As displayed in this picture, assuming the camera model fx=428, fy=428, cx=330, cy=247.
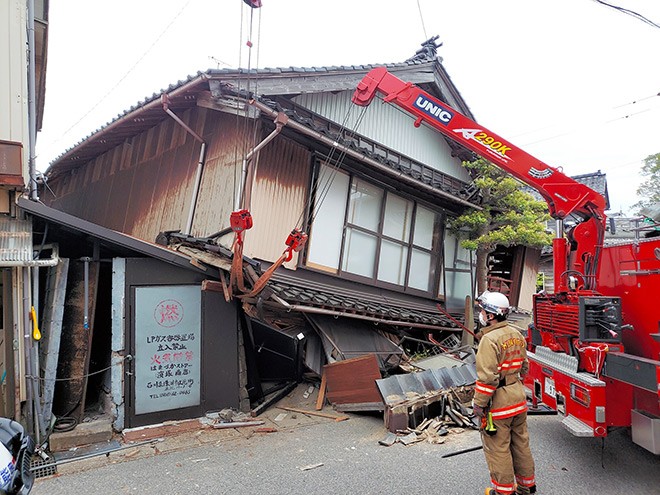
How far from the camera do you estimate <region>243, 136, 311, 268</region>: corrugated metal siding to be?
781cm

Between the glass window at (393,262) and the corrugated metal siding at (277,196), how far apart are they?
235 centimetres

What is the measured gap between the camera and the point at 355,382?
23.5 feet

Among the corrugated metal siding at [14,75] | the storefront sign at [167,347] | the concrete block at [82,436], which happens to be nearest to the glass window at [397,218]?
the storefront sign at [167,347]

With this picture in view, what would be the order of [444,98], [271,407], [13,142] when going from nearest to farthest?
1. [13,142]
2. [271,407]
3. [444,98]

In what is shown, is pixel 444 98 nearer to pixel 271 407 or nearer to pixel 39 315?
pixel 271 407

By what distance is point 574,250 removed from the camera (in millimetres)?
6043

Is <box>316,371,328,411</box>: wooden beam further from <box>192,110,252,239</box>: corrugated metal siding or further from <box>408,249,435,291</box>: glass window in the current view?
<box>408,249,435,291</box>: glass window

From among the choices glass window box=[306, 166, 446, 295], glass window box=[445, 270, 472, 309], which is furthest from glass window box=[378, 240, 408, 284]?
glass window box=[445, 270, 472, 309]

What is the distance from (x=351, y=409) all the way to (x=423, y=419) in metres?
1.27

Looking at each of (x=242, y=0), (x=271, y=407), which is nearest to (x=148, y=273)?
(x=271, y=407)

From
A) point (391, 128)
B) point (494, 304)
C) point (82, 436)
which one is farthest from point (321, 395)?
point (391, 128)

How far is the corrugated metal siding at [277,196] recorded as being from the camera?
7809mm

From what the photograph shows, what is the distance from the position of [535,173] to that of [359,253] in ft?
13.0

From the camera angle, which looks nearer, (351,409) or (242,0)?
(242,0)
